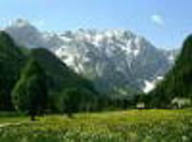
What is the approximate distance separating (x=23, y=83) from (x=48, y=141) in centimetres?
8466

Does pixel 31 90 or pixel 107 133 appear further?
pixel 31 90

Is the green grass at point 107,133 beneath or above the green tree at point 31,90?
beneath

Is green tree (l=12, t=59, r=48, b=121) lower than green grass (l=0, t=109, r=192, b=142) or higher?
higher

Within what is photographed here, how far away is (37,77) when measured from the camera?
97.9 metres

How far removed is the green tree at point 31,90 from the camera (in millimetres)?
96125

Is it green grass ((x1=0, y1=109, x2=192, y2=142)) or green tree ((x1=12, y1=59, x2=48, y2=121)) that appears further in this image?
green tree ((x1=12, y1=59, x2=48, y2=121))

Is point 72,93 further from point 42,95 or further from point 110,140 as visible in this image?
point 110,140

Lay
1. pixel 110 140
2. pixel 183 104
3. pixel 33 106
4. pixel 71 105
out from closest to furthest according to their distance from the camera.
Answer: pixel 110 140 → pixel 33 106 → pixel 71 105 → pixel 183 104

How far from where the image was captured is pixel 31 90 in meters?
96.3

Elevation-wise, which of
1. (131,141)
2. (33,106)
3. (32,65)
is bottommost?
(131,141)

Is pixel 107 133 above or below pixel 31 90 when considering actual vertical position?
below

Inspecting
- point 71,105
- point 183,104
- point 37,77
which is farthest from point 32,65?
point 183,104

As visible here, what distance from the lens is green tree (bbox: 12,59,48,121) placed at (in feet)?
315

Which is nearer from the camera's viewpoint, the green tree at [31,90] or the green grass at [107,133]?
the green grass at [107,133]
